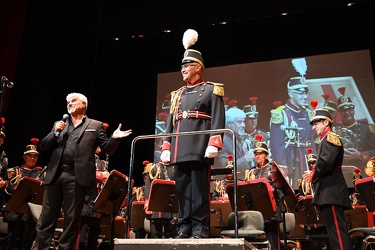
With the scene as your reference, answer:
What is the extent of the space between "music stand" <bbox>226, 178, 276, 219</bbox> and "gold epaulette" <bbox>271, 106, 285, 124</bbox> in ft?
12.8

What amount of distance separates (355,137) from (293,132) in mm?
1159

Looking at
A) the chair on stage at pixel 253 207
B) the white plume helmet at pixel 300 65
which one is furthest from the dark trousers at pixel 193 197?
the white plume helmet at pixel 300 65

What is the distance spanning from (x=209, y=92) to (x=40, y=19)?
24.0ft

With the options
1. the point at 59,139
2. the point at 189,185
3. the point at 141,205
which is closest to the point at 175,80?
the point at 141,205

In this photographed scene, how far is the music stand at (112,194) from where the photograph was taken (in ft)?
16.7

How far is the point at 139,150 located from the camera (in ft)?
32.8

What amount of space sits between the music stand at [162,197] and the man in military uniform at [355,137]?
4.23 meters

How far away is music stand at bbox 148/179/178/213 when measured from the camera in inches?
205

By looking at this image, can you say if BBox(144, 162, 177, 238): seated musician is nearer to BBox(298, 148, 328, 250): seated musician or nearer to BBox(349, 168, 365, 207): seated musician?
BBox(298, 148, 328, 250): seated musician

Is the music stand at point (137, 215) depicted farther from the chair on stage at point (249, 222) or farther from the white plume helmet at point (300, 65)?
the white plume helmet at point (300, 65)

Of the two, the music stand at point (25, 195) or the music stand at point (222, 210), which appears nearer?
the music stand at point (222, 210)

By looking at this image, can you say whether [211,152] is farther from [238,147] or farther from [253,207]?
[238,147]

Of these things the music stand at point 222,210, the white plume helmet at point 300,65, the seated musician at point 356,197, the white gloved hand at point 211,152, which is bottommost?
the music stand at point 222,210

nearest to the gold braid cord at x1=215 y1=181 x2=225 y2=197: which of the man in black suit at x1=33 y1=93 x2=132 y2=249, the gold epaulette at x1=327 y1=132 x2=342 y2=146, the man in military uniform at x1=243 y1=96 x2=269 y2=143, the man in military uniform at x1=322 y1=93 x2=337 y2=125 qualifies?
the man in military uniform at x1=243 y1=96 x2=269 y2=143
